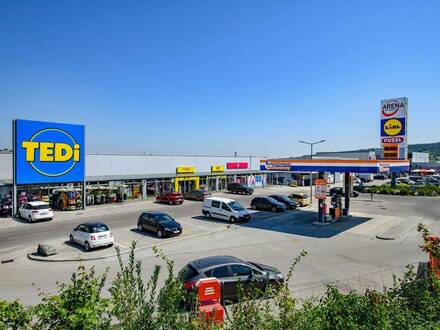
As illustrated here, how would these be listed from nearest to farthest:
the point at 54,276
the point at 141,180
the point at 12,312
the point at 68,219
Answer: the point at 12,312 → the point at 54,276 → the point at 68,219 → the point at 141,180

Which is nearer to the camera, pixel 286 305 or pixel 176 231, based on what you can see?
pixel 286 305

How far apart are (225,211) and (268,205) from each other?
638 centimetres

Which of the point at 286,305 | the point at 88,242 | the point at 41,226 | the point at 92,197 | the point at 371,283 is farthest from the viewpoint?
the point at 92,197

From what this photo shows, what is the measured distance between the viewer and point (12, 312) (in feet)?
13.8

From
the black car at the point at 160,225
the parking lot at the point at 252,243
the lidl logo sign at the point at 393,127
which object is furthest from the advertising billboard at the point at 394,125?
the black car at the point at 160,225

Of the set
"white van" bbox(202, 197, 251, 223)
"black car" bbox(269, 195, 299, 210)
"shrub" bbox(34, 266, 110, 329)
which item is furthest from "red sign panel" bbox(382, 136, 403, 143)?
"shrub" bbox(34, 266, 110, 329)

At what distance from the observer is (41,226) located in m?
24.4

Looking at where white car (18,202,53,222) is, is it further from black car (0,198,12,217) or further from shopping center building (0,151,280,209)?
shopping center building (0,151,280,209)

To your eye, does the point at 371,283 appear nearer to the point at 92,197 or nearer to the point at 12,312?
the point at 12,312

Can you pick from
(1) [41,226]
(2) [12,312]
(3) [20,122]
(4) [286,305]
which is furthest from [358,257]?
(3) [20,122]

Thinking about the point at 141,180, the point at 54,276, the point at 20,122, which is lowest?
the point at 54,276

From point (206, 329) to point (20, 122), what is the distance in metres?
29.1

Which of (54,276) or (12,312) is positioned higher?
(12,312)

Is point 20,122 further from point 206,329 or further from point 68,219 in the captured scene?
point 206,329
